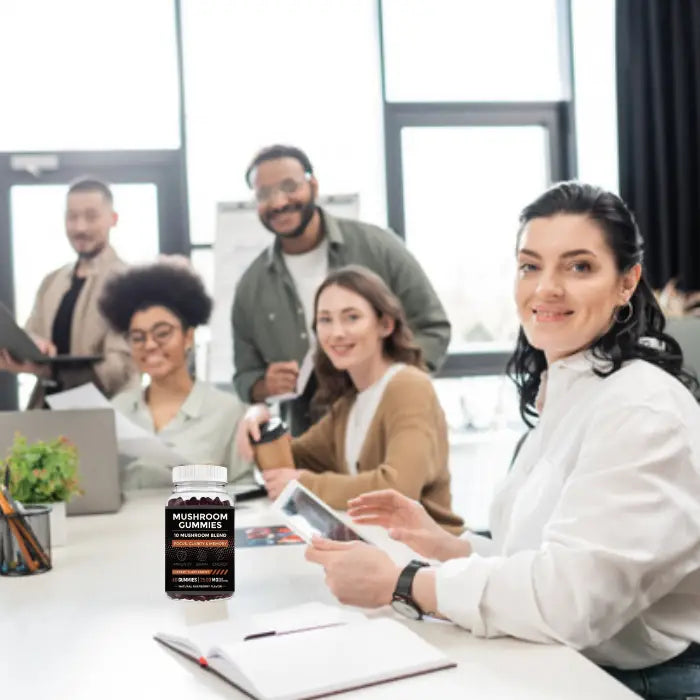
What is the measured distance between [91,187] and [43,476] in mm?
2534

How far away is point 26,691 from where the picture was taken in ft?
3.30

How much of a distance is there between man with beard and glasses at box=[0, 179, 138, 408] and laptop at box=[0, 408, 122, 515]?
0.92 meters

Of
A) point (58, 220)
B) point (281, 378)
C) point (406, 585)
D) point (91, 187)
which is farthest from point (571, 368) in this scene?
point (58, 220)

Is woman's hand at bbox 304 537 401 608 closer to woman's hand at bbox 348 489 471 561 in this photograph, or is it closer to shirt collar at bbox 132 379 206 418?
woman's hand at bbox 348 489 471 561

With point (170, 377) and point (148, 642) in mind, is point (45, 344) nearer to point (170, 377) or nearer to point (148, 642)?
point (170, 377)

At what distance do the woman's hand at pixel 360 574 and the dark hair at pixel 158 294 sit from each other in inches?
65.3

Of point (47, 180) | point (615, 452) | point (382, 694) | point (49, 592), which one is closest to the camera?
point (382, 694)

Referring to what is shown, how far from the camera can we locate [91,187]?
13.3ft

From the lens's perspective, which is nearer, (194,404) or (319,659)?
(319,659)

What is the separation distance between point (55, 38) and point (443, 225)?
1.94 meters

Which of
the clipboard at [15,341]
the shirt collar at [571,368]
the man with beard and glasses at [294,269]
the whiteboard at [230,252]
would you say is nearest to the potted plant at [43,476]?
the clipboard at [15,341]

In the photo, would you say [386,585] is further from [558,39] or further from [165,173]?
[558,39]

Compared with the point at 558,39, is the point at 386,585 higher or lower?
lower

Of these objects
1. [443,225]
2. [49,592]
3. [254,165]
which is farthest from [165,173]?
[49,592]
